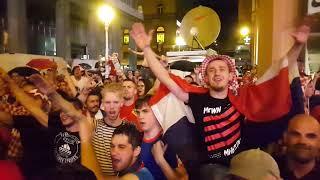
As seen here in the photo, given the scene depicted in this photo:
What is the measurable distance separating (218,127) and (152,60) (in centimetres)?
81

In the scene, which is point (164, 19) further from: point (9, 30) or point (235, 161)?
point (235, 161)

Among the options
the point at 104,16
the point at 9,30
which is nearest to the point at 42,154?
the point at 104,16

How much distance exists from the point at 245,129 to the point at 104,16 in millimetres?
7554

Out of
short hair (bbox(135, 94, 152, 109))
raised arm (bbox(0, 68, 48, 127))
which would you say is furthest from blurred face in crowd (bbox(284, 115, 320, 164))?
raised arm (bbox(0, 68, 48, 127))

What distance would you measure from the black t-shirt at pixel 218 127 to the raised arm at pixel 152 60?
0.23m

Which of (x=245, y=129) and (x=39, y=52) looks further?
(x=39, y=52)

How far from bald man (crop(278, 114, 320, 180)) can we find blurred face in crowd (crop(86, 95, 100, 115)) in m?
2.13

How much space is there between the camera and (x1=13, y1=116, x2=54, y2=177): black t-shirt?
4234mm

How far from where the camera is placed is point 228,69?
4.13m

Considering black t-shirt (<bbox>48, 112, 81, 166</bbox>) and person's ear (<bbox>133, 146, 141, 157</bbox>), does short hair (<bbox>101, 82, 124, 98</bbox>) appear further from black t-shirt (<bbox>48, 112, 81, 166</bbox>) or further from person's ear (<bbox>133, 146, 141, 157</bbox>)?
person's ear (<bbox>133, 146, 141, 157</bbox>)

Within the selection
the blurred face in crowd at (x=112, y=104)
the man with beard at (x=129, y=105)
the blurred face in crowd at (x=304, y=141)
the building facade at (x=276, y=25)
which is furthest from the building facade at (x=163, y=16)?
the blurred face in crowd at (x=304, y=141)

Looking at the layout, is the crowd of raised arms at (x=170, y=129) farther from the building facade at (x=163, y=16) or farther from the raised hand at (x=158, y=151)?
the building facade at (x=163, y=16)

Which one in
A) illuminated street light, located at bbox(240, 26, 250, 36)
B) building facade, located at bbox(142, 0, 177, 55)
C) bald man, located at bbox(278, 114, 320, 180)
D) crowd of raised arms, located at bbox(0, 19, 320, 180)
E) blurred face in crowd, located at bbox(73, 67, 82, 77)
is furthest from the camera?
building facade, located at bbox(142, 0, 177, 55)

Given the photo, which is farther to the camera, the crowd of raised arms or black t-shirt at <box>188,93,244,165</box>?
black t-shirt at <box>188,93,244,165</box>
